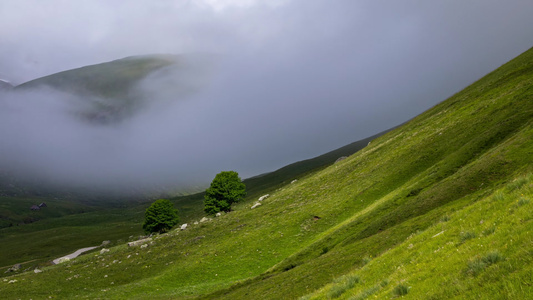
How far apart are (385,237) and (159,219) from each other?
90.0m

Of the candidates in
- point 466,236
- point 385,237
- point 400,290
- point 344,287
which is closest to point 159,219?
point 385,237

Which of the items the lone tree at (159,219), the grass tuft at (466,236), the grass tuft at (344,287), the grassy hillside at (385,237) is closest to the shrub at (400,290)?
the grassy hillside at (385,237)

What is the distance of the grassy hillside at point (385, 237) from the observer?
458 inches

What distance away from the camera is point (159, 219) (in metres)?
102

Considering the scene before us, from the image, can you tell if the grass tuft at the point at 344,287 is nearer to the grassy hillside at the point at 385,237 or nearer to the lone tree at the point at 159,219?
the grassy hillside at the point at 385,237

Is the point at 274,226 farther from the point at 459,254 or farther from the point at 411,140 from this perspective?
the point at 459,254

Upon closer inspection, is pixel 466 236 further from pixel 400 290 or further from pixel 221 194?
pixel 221 194

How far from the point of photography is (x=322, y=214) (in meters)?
54.9

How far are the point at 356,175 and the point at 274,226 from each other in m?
22.6

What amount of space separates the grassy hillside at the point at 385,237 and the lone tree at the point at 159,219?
35740mm

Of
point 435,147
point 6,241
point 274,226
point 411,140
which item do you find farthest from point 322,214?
point 6,241

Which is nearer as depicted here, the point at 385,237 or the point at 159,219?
the point at 385,237

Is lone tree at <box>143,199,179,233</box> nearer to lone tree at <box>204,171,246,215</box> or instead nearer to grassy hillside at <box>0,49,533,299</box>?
lone tree at <box>204,171,246,215</box>

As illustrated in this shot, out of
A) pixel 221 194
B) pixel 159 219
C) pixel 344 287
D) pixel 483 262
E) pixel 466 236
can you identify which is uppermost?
pixel 221 194
